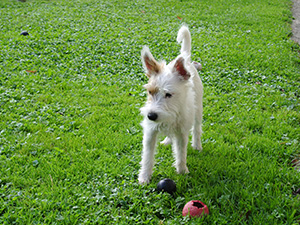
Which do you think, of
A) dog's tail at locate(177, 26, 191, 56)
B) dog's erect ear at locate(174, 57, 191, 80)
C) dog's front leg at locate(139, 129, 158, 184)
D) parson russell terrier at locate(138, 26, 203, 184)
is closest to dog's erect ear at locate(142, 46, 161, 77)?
parson russell terrier at locate(138, 26, 203, 184)

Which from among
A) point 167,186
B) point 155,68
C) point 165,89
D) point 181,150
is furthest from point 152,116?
point 167,186

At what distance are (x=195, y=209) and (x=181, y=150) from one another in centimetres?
95

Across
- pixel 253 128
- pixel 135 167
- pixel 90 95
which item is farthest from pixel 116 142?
pixel 253 128

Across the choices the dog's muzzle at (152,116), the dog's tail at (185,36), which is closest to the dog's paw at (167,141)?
the dog's tail at (185,36)

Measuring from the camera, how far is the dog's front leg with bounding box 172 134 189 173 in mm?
4195

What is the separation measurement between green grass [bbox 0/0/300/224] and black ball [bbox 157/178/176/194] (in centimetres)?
10

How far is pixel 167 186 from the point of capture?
12.8 feet

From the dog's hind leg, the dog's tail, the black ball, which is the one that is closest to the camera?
the black ball

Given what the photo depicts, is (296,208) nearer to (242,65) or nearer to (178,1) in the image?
(242,65)

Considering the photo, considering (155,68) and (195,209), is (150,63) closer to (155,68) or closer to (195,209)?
(155,68)

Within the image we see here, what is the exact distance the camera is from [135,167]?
451 centimetres

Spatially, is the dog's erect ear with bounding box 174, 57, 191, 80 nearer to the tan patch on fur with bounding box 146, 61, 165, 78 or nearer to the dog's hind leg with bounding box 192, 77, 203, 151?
the tan patch on fur with bounding box 146, 61, 165, 78

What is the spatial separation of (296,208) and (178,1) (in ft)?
50.5

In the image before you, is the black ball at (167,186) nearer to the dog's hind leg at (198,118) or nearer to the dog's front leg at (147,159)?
the dog's front leg at (147,159)
